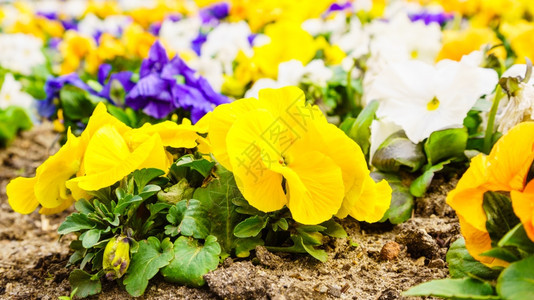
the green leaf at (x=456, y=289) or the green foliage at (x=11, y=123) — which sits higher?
the green leaf at (x=456, y=289)

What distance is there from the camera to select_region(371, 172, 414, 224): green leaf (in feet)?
5.14

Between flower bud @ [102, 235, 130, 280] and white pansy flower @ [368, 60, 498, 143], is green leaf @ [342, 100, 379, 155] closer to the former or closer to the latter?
white pansy flower @ [368, 60, 498, 143]

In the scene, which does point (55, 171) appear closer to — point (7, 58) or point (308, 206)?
point (308, 206)

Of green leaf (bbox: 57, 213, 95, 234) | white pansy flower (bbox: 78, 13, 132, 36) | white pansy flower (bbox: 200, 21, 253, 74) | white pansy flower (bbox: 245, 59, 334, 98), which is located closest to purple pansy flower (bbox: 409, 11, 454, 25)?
white pansy flower (bbox: 200, 21, 253, 74)

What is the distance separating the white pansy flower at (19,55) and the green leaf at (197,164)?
122 inches

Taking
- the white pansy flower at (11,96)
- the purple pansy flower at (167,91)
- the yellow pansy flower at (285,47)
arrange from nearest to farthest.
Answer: the purple pansy flower at (167,91)
the yellow pansy flower at (285,47)
the white pansy flower at (11,96)

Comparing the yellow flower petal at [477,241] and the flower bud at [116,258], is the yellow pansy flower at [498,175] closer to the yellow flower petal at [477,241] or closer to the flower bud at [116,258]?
the yellow flower petal at [477,241]

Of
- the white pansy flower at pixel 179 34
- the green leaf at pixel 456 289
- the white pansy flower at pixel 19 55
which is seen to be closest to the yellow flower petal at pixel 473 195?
the green leaf at pixel 456 289

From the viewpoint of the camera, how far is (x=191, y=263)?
1260 millimetres

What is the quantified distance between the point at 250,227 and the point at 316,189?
19 centimetres

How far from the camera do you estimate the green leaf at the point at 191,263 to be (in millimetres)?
1251

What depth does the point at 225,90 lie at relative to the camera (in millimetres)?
2516

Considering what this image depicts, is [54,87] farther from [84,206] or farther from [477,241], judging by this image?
[477,241]

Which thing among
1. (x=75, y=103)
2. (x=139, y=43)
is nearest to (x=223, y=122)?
(x=75, y=103)
